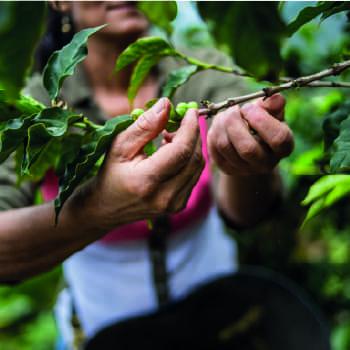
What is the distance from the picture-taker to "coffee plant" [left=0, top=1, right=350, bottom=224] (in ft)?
1.08

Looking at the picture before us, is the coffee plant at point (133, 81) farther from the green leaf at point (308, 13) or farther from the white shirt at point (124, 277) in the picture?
the white shirt at point (124, 277)

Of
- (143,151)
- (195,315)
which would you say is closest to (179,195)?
(143,151)

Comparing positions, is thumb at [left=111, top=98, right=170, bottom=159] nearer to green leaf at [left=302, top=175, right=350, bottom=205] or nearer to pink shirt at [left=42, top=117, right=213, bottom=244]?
green leaf at [left=302, top=175, right=350, bottom=205]

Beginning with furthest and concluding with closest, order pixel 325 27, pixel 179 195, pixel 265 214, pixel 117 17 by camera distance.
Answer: pixel 325 27, pixel 265 214, pixel 117 17, pixel 179 195

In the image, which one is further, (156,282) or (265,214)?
(156,282)

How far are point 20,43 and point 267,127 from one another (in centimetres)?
46

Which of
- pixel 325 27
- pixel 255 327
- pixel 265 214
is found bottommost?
pixel 255 327

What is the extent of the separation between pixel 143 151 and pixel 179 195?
8 centimetres

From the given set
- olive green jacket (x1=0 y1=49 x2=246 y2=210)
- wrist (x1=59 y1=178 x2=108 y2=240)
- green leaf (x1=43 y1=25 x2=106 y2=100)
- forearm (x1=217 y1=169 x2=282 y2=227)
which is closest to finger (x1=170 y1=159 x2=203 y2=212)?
wrist (x1=59 y1=178 x2=108 y2=240)

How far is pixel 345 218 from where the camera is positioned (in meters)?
1.49

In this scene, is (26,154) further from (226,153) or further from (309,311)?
(309,311)

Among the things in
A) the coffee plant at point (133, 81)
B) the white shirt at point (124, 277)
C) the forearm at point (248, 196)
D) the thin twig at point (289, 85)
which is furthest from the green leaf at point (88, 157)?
the white shirt at point (124, 277)

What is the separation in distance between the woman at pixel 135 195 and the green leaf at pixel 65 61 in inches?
4.1

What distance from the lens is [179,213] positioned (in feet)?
4.87
